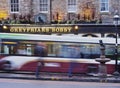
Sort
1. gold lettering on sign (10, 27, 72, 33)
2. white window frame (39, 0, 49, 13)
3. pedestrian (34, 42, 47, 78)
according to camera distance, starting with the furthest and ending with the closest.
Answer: white window frame (39, 0, 49, 13) < gold lettering on sign (10, 27, 72, 33) < pedestrian (34, 42, 47, 78)

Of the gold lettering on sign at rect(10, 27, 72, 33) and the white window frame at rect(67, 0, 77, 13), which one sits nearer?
the gold lettering on sign at rect(10, 27, 72, 33)

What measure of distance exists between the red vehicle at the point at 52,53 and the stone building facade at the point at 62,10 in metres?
12.3

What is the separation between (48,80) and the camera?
28.3m

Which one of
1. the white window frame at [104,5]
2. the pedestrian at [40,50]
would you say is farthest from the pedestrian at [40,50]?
the white window frame at [104,5]

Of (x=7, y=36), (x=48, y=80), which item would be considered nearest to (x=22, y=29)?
(x=7, y=36)

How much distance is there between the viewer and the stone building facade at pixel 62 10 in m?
46.6

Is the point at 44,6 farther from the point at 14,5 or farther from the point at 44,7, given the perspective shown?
the point at 14,5

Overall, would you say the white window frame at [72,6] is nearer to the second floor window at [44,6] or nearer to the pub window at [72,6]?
the pub window at [72,6]

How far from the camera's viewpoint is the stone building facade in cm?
4656

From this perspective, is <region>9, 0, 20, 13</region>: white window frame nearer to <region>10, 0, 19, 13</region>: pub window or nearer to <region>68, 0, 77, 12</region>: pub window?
<region>10, 0, 19, 13</region>: pub window

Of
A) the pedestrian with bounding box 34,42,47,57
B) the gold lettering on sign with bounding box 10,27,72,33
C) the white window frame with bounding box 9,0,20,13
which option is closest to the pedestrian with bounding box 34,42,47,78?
the pedestrian with bounding box 34,42,47,57

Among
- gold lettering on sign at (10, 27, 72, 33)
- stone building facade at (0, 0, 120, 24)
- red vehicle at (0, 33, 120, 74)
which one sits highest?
stone building facade at (0, 0, 120, 24)

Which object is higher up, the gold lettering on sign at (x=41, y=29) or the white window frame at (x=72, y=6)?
the white window frame at (x=72, y=6)

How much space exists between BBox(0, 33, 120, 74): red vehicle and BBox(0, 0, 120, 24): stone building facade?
1227cm
